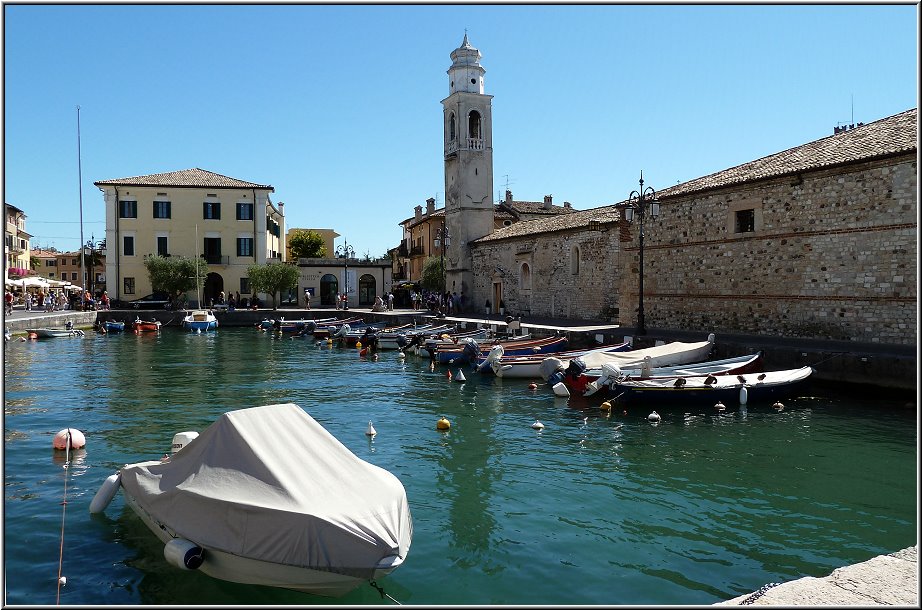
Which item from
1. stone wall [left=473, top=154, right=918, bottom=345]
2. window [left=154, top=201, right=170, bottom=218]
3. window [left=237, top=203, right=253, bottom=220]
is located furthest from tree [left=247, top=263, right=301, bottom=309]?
stone wall [left=473, top=154, right=918, bottom=345]

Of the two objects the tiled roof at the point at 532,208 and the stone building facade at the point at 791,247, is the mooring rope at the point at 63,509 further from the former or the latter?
the tiled roof at the point at 532,208

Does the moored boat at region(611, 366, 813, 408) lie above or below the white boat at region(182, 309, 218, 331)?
below

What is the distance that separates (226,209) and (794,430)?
48.1 metres

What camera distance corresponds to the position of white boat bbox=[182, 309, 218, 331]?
4194 centimetres

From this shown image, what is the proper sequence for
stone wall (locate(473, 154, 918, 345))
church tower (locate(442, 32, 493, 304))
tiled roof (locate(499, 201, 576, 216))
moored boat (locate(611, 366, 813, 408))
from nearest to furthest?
moored boat (locate(611, 366, 813, 408))
stone wall (locate(473, 154, 918, 345))
church tower (locate(442, 32, 493, 304))
tiled roof (locate(499, 201, 576, 216))

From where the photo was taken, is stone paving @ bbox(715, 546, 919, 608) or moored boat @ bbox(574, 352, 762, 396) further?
moored boat @ bbox(574, 352, 762, 396)

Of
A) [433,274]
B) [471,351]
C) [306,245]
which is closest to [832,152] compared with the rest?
[471,351]

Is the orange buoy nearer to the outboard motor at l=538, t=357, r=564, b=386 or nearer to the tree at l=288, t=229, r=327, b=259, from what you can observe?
the outboard motor at l=538, t=357, r=564, b=386

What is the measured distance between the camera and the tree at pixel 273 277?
49844 millimetres

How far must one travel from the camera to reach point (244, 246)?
54.0 meters

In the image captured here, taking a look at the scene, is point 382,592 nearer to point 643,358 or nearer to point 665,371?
point 665,371

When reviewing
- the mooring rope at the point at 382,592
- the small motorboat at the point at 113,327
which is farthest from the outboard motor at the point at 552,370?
the small motorboat at the point at 113,327

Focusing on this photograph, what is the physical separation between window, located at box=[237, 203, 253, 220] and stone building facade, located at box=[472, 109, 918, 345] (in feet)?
106

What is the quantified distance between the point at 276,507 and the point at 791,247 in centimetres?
1915
